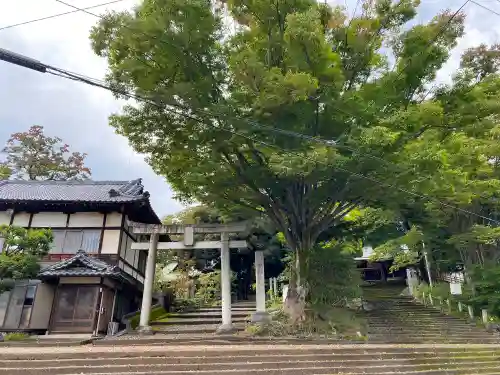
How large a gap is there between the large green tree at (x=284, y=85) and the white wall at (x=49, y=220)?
22.6 ft

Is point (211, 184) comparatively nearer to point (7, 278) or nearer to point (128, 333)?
point (128, 333)

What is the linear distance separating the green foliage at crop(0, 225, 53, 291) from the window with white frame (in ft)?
7.08

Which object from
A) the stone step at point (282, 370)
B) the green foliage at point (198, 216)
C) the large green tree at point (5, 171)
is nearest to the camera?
the stone step at point (282, 370)

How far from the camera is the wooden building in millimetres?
14906

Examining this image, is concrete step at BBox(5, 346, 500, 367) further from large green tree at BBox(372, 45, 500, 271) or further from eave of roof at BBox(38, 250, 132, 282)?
eave of roof at BBox(38, 250, 132, 282)

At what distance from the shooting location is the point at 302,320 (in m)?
12.5

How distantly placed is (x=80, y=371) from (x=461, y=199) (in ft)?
37.8

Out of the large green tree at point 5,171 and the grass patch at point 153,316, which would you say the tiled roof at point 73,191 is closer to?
the grass patch at point 153,316

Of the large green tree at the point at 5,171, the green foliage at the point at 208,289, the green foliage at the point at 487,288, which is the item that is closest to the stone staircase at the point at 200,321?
the green foliage at the point at 208,289

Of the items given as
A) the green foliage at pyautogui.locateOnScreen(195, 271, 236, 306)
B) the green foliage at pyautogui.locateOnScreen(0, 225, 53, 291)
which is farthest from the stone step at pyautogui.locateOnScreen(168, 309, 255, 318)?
the green foliage at pyautogui.locateOnScreen(0, 225, 53, 291)

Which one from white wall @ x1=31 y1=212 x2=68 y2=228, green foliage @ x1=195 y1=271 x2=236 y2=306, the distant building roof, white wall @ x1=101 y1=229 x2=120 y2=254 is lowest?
green foliage @ x1=195 y1=271 x2=236 y2=306

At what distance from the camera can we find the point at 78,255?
15.2 meters

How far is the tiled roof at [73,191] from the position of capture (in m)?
17.0

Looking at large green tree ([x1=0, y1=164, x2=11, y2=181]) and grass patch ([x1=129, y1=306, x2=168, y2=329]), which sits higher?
large green tree ([x1=0, y1=164, x2=11, y2=181])
